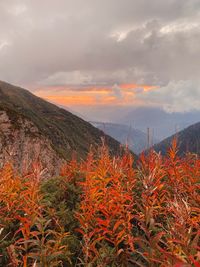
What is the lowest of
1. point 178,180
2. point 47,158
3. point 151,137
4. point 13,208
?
point 47,158

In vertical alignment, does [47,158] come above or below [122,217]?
below

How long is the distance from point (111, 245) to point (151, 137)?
2.58 meters

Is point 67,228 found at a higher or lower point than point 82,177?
lower

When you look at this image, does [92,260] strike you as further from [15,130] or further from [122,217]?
[15,130]

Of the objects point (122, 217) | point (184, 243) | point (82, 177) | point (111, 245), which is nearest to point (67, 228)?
point (111, 245)

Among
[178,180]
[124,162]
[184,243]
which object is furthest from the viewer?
[124,162]

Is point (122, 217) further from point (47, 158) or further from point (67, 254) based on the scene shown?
point (47, 158)

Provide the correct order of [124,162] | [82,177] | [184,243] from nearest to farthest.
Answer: [184,243] < [124,162] < [82,177]

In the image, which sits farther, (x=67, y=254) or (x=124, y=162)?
(x=124, y=162)

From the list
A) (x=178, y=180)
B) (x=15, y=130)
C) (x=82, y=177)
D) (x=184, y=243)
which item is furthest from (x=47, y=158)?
(x=184, y=243)

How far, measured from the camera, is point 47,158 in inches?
1741

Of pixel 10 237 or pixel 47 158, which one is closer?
pixel 10 237

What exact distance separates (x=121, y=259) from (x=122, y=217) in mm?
786

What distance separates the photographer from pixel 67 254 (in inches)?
250
